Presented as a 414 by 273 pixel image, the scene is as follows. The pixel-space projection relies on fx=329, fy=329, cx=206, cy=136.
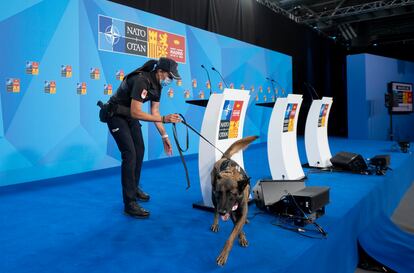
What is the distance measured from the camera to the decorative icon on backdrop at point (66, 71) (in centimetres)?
464

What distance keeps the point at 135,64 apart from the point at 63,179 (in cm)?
229

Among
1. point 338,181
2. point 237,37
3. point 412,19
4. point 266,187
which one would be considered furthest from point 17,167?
point 412,19

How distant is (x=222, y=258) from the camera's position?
1.84 metres

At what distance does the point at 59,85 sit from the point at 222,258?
3.78 metres

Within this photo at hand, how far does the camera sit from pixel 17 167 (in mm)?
4164

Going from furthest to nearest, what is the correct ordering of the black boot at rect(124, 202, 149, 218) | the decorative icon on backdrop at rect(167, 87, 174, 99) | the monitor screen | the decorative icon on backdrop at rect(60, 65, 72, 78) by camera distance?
the monitor screen, the decorative icon on backdrop at rect(167, 87, 174, 99), the decorative icon on backdrop at rect(60, 65, 72, 78), the black boot at rect(124, 202, 149, 218)

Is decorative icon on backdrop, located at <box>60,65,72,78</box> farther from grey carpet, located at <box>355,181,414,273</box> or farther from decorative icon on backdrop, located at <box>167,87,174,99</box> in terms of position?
grey carpet, located at <box>355,181,414,273</box>

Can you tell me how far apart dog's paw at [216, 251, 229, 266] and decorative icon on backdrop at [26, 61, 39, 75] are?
Result: 3.72 meters

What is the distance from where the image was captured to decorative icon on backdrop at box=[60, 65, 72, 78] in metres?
4.64

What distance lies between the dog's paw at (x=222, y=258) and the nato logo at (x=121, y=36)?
4254 mm

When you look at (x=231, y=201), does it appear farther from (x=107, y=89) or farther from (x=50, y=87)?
(x=107, y=89)

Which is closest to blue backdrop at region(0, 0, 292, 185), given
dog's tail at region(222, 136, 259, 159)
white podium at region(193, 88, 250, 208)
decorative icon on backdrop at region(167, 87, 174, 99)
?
decorative icon on backdrop at region(167, 87, 174, 99)

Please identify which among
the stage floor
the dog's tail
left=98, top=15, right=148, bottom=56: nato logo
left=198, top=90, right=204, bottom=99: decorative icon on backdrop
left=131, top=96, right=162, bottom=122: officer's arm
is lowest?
the stage floor

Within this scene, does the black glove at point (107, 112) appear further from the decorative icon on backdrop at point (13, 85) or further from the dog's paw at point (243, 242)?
the decorative icon on backdrop at point (13, 85)
